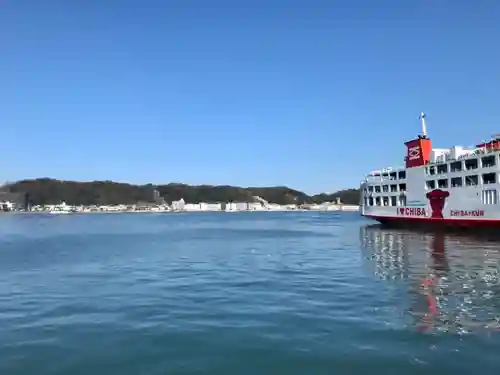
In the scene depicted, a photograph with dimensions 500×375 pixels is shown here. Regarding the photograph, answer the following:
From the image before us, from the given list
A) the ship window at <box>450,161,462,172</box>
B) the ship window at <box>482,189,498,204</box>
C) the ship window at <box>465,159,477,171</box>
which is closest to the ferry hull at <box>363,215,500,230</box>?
the ship window at <box>482,189,498,204</box>

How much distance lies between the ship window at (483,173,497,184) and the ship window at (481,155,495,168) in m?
1.05

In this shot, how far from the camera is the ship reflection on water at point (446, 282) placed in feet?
43.3

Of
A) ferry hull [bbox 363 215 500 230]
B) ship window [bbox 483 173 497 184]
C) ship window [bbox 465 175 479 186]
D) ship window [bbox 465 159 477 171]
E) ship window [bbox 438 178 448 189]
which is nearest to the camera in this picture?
ship window [bbox 483 173 497 184]

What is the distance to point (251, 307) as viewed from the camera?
1554 cm

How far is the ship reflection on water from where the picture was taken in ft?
43.3

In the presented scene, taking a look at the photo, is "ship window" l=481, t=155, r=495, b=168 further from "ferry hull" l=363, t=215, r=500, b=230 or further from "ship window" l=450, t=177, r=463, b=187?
"ferry hull" l=363, t=215, r=500, b=230

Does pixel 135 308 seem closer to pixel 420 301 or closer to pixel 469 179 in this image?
pixel 420 301

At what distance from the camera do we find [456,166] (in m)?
56.2

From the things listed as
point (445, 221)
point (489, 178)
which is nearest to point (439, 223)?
point (445, 221)

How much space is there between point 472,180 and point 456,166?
3.74 meters

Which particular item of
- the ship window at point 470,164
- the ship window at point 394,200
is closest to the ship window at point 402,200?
the ship window at point 394,200

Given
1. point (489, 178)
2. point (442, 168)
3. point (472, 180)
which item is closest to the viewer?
point (489, 178)

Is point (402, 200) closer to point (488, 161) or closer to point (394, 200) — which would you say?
point (394, 200)

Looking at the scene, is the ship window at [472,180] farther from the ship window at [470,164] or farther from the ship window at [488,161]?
the ship window at [488,161]
